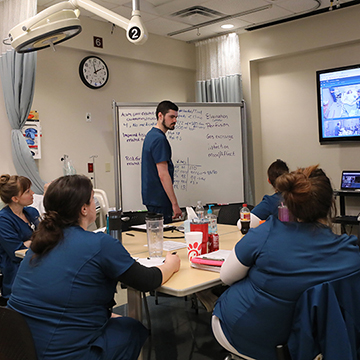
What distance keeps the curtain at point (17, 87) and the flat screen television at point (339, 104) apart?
3.22 meters

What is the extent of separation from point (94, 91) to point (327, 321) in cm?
410

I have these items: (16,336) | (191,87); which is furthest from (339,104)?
(16,336)

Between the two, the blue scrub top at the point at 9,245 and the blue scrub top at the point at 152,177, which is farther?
the blue scrub top at the point at 152,177

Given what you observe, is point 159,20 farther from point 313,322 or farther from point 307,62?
point 313,322

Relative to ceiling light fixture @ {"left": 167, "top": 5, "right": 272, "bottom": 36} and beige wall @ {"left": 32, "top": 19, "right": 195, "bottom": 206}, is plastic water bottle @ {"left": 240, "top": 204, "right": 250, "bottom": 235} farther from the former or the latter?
ceiling light fixture @ {"left": 167, "top": 5, "right": 272, "bottom": 36}

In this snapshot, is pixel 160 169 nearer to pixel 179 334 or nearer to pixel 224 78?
pixel 179 334

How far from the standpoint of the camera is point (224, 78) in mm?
5445

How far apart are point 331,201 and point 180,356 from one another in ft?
5.11

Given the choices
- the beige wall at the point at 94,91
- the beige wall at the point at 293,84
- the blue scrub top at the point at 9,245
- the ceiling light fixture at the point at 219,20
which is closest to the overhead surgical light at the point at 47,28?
the blue scrub top at the point at 9,245

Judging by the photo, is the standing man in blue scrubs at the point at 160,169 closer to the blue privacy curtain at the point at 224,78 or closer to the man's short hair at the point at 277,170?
the man's short hair at the point at 277,170

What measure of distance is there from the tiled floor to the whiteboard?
4.90 feet

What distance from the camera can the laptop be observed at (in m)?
4.58

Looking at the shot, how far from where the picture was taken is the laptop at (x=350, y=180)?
4.58 metres

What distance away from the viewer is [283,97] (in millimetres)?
5434
